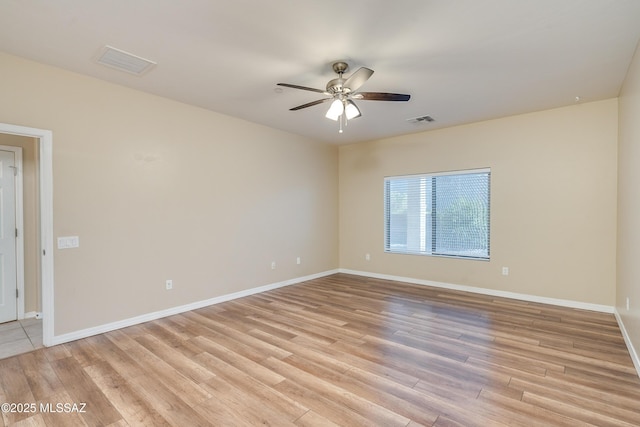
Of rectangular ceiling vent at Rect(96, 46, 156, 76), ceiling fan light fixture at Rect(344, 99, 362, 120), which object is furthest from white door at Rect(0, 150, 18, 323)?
ceiling fan light fixture at Rect(344, 99, 362, 120)

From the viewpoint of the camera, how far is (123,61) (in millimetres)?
2955

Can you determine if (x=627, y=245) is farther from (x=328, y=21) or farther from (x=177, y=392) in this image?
(x=177, y=392)

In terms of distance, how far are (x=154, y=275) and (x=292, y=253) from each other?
8.05ft

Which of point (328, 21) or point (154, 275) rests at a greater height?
point (328, 21)

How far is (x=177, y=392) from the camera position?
2.25 metres

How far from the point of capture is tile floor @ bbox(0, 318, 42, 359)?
2975 mm

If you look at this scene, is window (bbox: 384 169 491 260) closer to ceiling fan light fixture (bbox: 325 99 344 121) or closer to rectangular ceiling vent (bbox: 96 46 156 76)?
ceiling fan light fixture (bbox: 325 99 344 121)

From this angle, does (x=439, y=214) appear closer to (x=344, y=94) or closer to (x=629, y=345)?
(x=629, y=345)

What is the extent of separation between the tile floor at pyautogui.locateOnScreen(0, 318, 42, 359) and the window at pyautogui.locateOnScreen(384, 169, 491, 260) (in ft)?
17.3

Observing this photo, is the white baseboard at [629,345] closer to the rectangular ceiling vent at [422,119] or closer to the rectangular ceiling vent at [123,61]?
the rectangular ceiling vent at [422,119]

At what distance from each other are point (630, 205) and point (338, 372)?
324cm

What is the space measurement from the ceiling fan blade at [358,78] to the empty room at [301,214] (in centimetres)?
4

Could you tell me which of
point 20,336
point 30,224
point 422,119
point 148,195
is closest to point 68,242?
point 148,195

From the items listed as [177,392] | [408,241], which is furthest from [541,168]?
[177,392]
